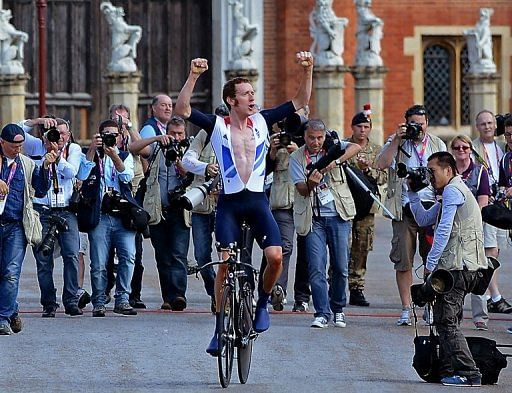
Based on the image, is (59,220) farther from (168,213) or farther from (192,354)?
(192,354)

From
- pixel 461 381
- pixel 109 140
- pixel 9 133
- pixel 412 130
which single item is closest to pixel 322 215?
pixel 412 130

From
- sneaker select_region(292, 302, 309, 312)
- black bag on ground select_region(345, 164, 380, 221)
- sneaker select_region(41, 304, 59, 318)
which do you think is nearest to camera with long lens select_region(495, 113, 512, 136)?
black bag on ground select_region(345, 164, 380, 221)

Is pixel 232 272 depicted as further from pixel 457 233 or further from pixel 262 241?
pixel 457 233

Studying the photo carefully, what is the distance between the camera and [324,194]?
57.7 ft

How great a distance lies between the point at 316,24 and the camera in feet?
110

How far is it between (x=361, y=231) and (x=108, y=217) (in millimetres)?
2760

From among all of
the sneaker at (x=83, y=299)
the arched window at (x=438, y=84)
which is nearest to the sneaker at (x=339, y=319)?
the sneaker at (x=83, y=299)

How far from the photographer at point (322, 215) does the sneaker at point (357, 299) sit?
1.85 meters

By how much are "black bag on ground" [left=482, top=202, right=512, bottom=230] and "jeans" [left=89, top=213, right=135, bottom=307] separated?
4.07 metres

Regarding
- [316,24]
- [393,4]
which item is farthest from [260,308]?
[393,4]

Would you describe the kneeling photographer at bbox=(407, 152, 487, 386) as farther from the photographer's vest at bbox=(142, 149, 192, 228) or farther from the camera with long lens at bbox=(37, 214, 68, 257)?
the photographer's vest at bbox=(142, 149, 192, 228)

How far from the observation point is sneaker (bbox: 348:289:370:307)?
63.9 feet

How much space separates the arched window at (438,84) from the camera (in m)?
37.0

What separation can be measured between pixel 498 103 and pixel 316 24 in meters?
5.17
